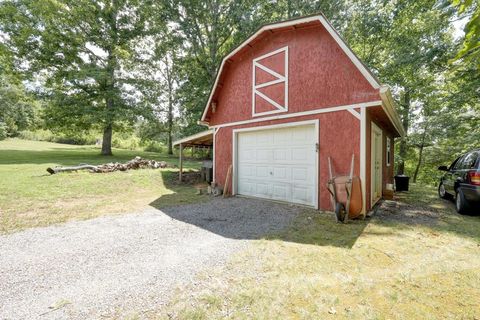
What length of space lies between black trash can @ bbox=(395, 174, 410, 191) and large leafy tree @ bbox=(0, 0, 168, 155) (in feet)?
57.4

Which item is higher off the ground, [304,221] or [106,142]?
[106,142]

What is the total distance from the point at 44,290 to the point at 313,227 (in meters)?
4.43

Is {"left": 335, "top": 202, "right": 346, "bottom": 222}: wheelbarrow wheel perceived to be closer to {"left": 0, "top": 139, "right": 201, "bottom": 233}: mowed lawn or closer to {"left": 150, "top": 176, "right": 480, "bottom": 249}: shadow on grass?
{"left": 150, "top": 176, "right": 480, "bottom": 249}: shadow on grass

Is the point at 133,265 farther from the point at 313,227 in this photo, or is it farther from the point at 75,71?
the point at 75,71

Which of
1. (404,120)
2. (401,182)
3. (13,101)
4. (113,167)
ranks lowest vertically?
(401,182)

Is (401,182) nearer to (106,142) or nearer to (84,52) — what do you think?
(106,142)

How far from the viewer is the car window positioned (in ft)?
18.8

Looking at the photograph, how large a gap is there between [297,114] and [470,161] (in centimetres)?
464

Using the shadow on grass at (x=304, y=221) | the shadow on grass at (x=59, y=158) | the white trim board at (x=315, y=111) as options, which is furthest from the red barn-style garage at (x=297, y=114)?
the shadow on grass at (x=59, y=158)

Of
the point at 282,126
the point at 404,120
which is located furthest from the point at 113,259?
the point at 404,120

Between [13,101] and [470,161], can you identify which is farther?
[13,101]

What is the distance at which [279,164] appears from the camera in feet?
23.7

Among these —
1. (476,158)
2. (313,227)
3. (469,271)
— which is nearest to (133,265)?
(313,227)

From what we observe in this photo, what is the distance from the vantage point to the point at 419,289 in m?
2.69
